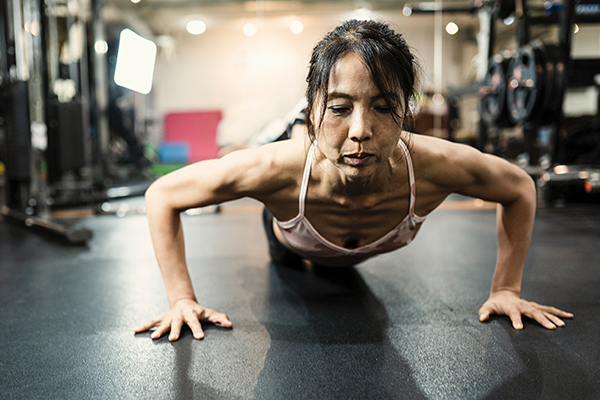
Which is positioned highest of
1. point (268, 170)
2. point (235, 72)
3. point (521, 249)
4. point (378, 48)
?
point (235, 72)

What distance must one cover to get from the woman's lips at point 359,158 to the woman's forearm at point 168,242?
0.51m

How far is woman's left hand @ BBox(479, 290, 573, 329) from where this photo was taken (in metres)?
1.13

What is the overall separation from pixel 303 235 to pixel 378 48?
22.0 inches

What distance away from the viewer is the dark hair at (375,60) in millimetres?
852

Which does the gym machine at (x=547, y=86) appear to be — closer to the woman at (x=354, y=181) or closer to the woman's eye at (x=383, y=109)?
the woman at (x=354, y=181)

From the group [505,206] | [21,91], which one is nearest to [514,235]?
[505,206]

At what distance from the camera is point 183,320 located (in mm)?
1115

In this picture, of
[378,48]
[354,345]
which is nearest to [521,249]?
[354,345]

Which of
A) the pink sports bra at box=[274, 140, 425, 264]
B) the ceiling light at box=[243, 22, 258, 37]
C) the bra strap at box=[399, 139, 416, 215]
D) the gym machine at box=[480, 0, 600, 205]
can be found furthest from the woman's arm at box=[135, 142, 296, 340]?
the ceiling light at box=[243, 22, 258, 37]

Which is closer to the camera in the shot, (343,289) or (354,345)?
(354,345)

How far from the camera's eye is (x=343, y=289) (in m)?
1.49

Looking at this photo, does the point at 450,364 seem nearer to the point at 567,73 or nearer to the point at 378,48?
the point at 378,48

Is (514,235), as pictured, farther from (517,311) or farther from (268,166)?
(268,166)

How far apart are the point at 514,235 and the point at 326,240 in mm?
528
